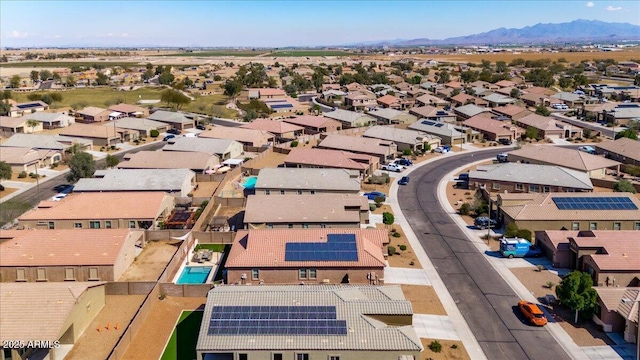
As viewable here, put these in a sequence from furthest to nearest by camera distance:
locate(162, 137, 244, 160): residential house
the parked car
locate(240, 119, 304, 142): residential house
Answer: locate(240, 119, 304, 142): residential house
locate(162, 137, 244, 160): residential house
the parked car

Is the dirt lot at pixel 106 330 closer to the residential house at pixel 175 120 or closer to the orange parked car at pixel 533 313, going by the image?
the orange parked car at pixel 533 313

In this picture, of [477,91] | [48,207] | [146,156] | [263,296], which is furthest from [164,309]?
[477,91]

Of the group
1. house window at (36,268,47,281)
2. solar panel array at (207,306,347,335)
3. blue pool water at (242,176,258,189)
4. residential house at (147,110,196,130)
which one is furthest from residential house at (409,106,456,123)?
house window at (36,268,47,281)

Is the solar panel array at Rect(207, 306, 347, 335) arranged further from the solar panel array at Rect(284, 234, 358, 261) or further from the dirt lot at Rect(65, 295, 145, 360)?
the solar panel array at Rect(284, 234, 358, 261)

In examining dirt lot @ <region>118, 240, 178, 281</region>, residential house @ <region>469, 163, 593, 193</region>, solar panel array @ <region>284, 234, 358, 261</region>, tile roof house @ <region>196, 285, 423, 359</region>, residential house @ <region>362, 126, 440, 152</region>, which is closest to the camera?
tile roof house @ <region>196, 285, 423, 359</region>

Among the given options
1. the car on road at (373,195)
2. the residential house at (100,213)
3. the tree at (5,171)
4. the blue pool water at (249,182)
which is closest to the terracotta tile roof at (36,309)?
the residential house at (100,213)
